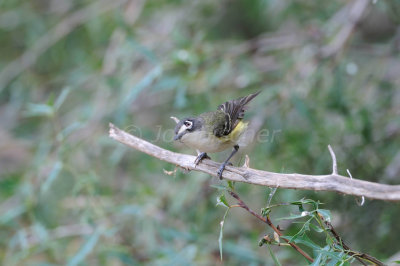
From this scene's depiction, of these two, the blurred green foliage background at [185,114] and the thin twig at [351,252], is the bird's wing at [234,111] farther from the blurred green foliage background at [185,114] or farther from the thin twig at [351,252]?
the thin twig at [351,252]

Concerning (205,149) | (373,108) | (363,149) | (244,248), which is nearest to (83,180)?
(205,149)

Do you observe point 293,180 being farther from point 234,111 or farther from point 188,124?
point 234,111

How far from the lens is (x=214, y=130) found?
417 cm

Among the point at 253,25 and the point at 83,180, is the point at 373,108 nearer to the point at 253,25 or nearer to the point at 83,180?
the point at 83,180

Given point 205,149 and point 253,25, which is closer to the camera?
point 205,149

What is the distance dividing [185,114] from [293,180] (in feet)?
12.0

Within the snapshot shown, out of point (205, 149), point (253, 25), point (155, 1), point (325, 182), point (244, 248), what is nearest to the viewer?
point (325, 182)

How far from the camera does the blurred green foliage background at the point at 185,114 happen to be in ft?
16.6

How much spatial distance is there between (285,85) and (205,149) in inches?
76.0

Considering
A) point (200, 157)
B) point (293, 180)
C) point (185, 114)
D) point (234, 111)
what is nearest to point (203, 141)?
point (200, 157)

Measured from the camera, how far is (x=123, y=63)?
6.54 meters

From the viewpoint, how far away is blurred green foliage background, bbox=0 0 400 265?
505cm

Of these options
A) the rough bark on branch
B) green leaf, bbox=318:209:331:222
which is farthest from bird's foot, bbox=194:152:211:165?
green leaf, bbox=318:209:331:222

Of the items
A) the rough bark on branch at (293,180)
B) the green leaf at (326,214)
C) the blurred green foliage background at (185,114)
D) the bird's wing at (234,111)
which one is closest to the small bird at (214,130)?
the bird's wing at (234,111)
